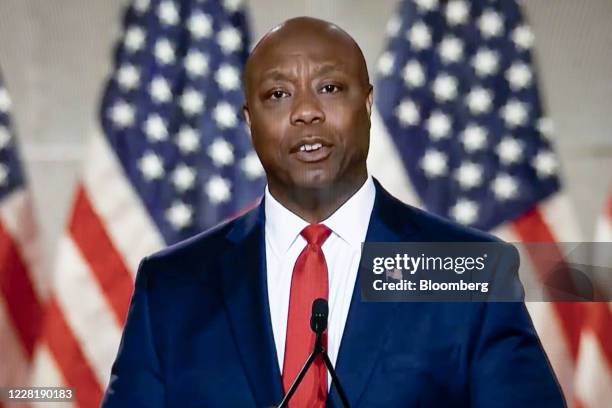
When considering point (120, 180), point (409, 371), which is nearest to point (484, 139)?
point (409, 371)

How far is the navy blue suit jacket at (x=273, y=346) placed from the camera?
1.74 meters

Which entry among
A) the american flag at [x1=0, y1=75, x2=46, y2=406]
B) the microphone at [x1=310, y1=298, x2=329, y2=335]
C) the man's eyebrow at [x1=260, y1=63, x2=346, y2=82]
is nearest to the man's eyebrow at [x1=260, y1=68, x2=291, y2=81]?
the man's eyebrow at [x1=260, y1=63, x2=346, y2=82]

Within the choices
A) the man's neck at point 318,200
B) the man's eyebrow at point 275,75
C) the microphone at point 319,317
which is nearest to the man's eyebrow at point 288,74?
the man's eyebrow at point 275,75

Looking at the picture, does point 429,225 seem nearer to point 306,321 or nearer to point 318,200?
point 318,200

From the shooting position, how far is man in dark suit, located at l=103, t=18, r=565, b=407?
175 cm

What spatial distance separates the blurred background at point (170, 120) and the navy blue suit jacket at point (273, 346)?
0.49 meters

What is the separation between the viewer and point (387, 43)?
238 cm

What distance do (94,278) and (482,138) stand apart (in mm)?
1170

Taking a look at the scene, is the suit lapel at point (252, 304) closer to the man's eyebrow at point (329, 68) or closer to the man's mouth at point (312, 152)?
the man's mouth at point (312, 152)

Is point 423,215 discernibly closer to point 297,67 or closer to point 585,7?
point 297,67

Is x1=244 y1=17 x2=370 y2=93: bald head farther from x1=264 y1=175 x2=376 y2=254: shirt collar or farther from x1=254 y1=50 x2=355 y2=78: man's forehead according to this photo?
x1=264 y1=175 x2=376 y2=254: shirt collar

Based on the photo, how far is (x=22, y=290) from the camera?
2.44m

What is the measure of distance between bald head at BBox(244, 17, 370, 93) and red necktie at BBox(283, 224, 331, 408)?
0.39 meters

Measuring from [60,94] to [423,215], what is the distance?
→ 3.74 feet
